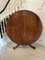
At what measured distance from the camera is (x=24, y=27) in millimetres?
2592

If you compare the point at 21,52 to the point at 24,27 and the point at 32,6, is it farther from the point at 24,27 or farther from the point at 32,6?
the point at 32,6

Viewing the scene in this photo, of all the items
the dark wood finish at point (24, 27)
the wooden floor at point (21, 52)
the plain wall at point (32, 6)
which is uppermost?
the plain wall at point (32, 6)

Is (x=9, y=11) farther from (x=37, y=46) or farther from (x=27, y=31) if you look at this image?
(x=37, y=46)

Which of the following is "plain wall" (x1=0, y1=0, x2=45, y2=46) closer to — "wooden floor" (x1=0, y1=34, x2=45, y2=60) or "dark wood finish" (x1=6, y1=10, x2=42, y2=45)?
"dark wood finish" (x1=6, y1=10, x2=42, y2=45)

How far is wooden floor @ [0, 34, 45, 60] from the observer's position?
252 centimetres

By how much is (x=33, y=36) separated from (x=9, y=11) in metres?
0.59

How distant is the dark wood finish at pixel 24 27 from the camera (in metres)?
2.55

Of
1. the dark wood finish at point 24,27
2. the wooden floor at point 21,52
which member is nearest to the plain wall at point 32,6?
the dark wood finish at point 24,27

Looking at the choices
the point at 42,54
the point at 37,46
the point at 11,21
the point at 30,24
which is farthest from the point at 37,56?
the point at 11,21

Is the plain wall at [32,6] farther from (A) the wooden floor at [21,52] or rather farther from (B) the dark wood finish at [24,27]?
(A) the wooden floor at [21,52]

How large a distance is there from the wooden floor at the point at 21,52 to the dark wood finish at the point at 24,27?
0.49 feet

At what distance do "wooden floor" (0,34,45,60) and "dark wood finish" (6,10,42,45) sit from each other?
15cm

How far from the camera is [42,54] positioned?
2.59m

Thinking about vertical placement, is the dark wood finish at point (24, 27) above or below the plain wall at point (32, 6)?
below
